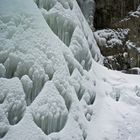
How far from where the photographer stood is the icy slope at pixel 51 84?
12.3 ft

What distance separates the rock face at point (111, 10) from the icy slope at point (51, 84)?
4.18 meters

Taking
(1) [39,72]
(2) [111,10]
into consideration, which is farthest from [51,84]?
(2) [111,10]

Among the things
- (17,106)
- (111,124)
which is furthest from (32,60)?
(111,124)

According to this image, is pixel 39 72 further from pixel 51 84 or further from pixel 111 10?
pixel 111 10

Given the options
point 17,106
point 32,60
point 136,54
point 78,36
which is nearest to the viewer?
point 17,106

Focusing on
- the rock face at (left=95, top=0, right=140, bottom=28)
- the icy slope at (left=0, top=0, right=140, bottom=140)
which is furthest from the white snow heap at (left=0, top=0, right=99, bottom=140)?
the rock face at (left=95, top=0, right=140, bottom=28)

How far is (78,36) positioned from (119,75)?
1121mm

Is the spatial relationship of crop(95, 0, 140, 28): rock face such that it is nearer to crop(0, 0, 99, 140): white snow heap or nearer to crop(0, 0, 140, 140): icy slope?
crop(0, 0, 140, 140): icy slope

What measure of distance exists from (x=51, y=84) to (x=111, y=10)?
579 cm

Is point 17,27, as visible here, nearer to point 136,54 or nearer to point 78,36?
point 78,36

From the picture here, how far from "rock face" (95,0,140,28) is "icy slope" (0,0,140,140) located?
4180 mm

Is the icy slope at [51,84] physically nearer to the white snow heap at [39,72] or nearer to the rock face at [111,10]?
the white snow heap at [39,72]

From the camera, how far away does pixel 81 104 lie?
14.5 ft

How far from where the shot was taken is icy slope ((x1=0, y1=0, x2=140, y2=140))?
376cm
